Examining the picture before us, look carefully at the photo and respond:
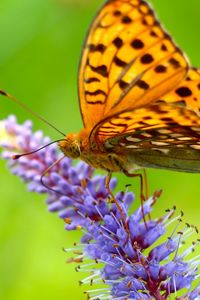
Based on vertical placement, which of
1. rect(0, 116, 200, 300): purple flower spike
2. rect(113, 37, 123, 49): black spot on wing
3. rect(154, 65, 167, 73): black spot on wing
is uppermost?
rect(113, 37, 123, 49): black spot on wing

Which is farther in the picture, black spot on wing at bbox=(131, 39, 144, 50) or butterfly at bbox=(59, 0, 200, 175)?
black spot on wing at bbox=(131, 39, 144, 50)

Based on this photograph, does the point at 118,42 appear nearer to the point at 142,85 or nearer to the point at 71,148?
the point at 142,85

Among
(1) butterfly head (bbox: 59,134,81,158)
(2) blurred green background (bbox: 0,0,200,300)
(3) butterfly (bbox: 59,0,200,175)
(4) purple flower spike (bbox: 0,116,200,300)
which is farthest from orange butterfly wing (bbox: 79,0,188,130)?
(2) blurred green background (bbox: 0,0,200,300)

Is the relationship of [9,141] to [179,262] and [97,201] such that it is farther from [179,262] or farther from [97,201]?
[179,262]

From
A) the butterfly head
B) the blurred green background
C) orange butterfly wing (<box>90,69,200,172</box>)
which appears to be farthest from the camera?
the blurred green background

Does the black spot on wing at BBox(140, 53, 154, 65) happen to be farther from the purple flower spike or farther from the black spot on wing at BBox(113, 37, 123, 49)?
the purple flower spike

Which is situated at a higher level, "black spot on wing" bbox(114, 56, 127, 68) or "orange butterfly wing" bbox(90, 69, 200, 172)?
"black spot on wing" bbox(114, 56, 127, 68)

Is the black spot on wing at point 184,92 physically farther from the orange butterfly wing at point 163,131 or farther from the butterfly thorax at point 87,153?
the butterfly thorax at point 87,153

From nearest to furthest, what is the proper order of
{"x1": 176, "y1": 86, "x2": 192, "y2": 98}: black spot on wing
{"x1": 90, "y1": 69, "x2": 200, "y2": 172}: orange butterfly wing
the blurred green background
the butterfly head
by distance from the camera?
1. {"x1": 90, "y1": 69, "x2": 200, "y2": 172}: orange butterfly wing
2. {"x1": 176, "y1": 86, "x2": 192, "y2": 98}: black spot on wing
3. the butterfly head
4. the blurred green background
